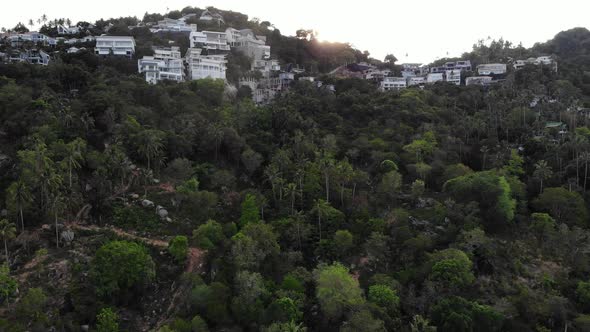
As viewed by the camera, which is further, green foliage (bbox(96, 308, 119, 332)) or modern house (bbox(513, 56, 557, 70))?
modern house (bbox(513, 56, 557, 70))

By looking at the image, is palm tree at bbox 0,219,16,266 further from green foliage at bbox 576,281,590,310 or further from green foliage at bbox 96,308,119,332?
green foliage at bbox 576,281,590,310

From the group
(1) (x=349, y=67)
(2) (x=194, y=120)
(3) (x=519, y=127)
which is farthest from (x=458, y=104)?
(2) (x=194, y=120)

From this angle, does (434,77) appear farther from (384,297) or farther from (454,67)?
(384,297)

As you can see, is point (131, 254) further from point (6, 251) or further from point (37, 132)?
point (37, 132)

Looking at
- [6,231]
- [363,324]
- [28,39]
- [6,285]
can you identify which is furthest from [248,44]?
[363,324]

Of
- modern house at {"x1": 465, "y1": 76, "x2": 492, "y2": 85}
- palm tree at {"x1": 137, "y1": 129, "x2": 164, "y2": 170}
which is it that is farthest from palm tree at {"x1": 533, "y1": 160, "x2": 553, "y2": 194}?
modern house at {"x1": 465, "y1": 76, "x2": 492, "y2": 85}

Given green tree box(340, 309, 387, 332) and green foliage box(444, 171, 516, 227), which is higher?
green foliage box(444, 171, 516, 227)
